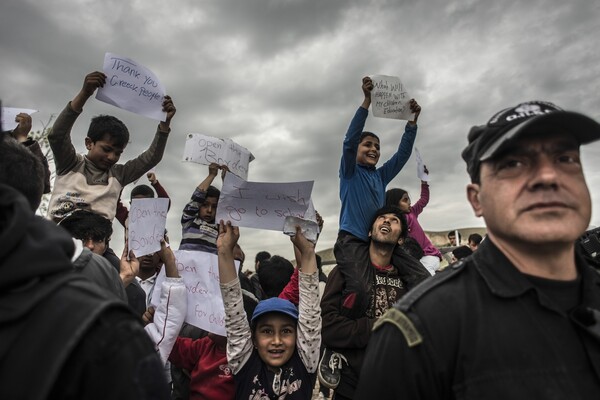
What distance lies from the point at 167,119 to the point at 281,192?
1569 millimetres

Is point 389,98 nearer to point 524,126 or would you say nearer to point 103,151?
point 103,151

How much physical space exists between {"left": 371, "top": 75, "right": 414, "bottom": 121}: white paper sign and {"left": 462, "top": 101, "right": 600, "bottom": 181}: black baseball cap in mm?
2660

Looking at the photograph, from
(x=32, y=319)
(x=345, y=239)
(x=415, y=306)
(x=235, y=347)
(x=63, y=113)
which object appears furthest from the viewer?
(x=345, y=239)

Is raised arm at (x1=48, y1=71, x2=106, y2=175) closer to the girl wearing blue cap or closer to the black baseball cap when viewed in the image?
the girl wearing blue cap

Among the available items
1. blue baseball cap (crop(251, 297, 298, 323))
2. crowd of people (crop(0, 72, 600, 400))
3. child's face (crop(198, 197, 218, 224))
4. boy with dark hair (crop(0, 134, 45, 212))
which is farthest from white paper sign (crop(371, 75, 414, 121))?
boy with dark hair (crop(0, 134, 45, 212))

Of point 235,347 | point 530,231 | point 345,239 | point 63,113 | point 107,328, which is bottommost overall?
point 235,347

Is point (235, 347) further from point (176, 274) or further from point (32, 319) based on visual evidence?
point (32, 319)

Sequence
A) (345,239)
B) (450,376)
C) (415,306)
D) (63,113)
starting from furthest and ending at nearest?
(345,239) < (63,113) < (415,306) < (450,376)

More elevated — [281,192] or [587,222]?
[281,192]

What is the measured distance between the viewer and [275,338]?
312 centimetres

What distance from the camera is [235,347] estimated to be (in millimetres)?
2973

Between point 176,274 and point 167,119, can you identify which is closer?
point 176,274

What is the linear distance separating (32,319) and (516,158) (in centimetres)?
150

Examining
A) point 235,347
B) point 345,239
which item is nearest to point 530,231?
point 235,347
